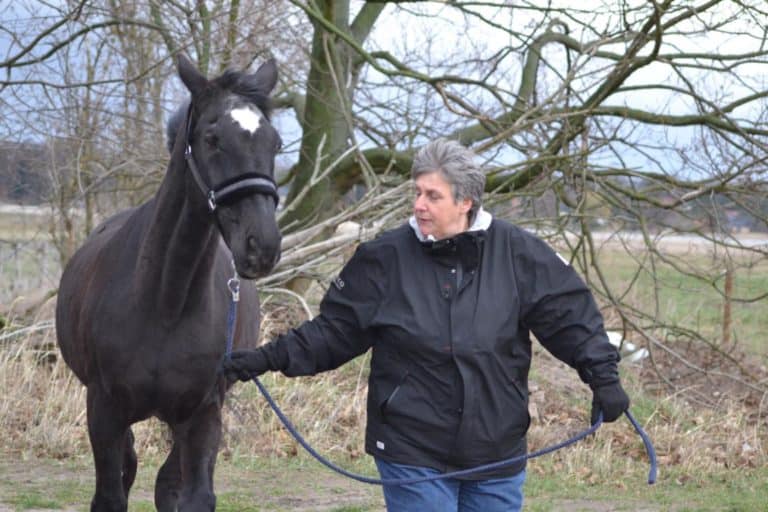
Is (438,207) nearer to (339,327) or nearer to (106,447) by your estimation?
(339,327)

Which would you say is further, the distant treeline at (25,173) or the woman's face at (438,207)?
the distant treeline at (25,173)

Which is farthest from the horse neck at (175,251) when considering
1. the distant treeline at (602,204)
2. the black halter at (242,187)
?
the distant treeline at (602,204)

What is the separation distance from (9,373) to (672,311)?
8.46 metres

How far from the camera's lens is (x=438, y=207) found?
142 inches

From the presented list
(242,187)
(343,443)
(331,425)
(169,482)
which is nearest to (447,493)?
(242,187)

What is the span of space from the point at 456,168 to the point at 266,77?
1.10 m

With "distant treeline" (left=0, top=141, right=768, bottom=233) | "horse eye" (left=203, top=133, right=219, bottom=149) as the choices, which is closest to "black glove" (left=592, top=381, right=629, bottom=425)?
"horse eye" (left=203, top=133, right=219, bottom=149)

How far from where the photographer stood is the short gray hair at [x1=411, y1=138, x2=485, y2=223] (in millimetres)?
3604

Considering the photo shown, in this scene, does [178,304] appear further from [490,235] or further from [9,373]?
[9,373]

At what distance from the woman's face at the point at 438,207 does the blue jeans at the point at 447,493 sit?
2.80 ft

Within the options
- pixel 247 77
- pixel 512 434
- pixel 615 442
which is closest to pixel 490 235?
pixel 512 434

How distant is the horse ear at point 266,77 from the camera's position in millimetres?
4189

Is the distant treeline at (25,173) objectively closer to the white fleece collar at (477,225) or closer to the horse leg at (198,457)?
the horse leg at (198,457)

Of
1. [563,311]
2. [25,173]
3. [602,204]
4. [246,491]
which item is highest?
[25,173]
